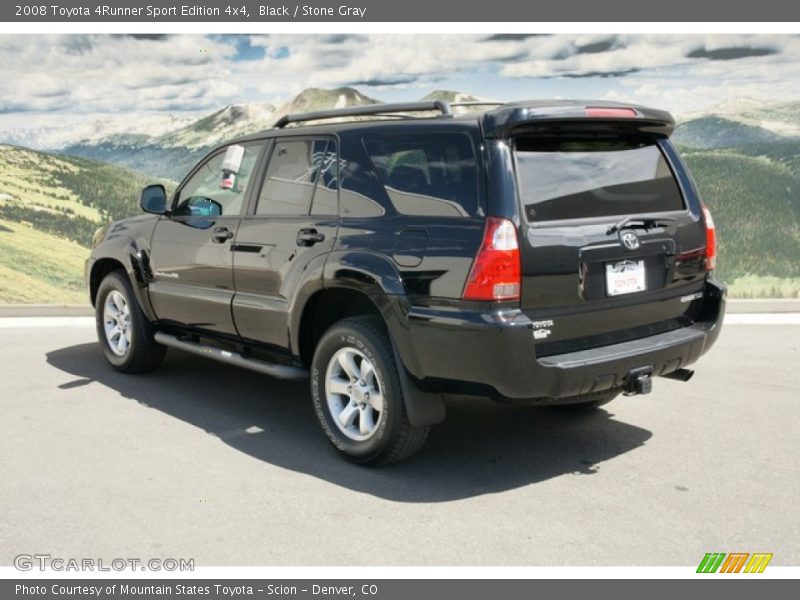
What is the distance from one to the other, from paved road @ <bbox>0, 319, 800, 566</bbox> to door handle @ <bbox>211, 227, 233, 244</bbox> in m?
1.14

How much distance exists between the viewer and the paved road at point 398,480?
3775mm

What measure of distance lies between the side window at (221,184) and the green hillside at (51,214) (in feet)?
16.5

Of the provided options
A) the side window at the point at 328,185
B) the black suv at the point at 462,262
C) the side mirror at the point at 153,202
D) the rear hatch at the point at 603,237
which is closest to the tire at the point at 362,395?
the black suv at the point at 462,262

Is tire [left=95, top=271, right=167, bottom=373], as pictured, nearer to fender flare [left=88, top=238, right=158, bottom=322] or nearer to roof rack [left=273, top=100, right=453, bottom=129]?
fender flare [left=88, top=238, right=158, bottom=322]

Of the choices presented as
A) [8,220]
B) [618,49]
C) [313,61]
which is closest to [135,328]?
[8,220]

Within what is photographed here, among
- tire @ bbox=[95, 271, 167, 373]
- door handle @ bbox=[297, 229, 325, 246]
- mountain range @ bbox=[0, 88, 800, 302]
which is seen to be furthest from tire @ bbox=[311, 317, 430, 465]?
mountain range @ bbox=[0, 88, 800, 302]

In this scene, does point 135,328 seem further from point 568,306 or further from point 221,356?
point 568,306

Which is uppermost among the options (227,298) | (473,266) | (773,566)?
(473,266)

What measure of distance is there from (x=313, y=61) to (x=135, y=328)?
671cm

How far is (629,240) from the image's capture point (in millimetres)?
4441

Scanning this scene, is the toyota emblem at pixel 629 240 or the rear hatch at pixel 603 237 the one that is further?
the toyota emblem at pixel 629 240

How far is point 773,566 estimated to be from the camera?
357 cm

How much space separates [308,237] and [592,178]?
63.4 inches

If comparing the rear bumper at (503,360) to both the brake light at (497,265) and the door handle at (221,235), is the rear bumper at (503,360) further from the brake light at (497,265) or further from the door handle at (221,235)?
the door handle at (221,235)
